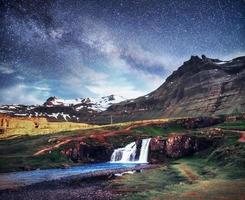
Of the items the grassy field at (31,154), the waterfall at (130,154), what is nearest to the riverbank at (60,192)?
the grassy field at (31,154)

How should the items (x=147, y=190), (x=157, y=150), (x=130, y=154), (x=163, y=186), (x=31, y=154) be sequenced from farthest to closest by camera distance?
(x=31, y=154), (x=130, y=154), (x=157, y=150), (x=163, y=186), (x=147, y=190)

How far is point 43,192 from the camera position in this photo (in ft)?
124

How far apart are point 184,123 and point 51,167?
5911 centimetres

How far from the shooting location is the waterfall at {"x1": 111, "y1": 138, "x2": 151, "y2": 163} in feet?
261

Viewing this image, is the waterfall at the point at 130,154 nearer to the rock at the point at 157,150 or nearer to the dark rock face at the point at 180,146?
the rock at the point at 157,150

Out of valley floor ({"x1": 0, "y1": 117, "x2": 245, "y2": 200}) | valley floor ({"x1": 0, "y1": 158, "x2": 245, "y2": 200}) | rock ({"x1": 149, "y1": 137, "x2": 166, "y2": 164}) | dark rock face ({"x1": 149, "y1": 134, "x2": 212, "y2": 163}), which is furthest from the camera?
rock ({"x1": 149, "y1": 137, "x2": 166, "y2": 164})

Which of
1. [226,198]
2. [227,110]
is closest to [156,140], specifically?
[226,198]

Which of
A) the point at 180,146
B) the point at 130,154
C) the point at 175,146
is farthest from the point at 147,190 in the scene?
the point at 130,154

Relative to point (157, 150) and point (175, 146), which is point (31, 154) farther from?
point (175, 146)

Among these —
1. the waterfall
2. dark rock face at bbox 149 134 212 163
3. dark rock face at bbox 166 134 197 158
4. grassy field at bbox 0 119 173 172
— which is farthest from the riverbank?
the waterfall

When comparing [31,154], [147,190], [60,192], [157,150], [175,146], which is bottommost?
[60,192]

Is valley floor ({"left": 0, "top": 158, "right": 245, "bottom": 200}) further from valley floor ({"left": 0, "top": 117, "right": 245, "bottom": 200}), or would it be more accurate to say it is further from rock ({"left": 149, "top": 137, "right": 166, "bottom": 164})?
rock ({"left": 149, "top": 137, "right": 166, "bottom": 164})

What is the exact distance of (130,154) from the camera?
A: 270 ft

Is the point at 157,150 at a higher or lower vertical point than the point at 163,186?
higher
